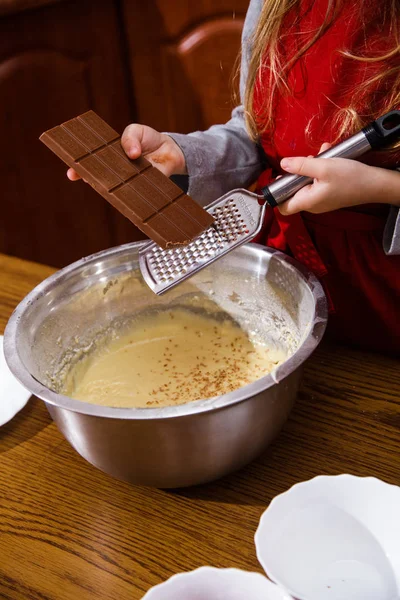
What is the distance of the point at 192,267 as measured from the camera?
0.83m

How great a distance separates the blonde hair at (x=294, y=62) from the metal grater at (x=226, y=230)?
0.37 ft

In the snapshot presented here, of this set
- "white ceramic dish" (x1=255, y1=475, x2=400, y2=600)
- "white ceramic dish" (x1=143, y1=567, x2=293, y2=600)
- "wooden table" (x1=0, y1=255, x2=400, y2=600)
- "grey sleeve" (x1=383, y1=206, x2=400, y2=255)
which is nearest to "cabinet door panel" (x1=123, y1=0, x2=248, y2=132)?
"grey sleeve" (x1=383, y1=206, x2=400, y2=255)

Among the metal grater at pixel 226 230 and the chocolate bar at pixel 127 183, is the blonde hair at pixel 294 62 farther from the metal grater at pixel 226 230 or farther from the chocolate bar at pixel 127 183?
the chocolate bar at pixel 127 183

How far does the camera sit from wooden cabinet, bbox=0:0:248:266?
1965mm

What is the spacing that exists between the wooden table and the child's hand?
0.25 meters

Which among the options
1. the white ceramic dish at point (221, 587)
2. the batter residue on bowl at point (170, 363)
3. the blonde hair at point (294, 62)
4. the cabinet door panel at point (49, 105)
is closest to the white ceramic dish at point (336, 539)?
the white ceramic dish at point (221, 587)

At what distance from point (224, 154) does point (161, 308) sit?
317 millimetres

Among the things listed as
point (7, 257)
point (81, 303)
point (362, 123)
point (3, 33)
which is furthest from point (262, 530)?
point (3, 33)

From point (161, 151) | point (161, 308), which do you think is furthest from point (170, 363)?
point (161, 151)

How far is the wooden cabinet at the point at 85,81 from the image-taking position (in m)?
1.96

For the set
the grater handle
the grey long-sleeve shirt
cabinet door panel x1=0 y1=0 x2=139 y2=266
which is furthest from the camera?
cabinet door panel x1=0 y1=0 x2=139 y2=266

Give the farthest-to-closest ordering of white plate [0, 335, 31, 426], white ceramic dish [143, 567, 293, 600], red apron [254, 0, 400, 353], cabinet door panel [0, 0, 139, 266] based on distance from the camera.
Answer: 1. cabinet door panel [0, 0, 139, 266]
2. red apron [254, 0, 400, 353]
3. white plate [0, 335, 31, 426]
4. white ceramic dish [143, 567, 293, 600]

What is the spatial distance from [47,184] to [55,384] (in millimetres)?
1415

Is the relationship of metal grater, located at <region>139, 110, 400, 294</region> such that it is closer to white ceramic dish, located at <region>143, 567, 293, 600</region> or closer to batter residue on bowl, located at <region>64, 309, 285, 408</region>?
batter residue on bowl, located at <region>64, 309, 285, 408</region>
